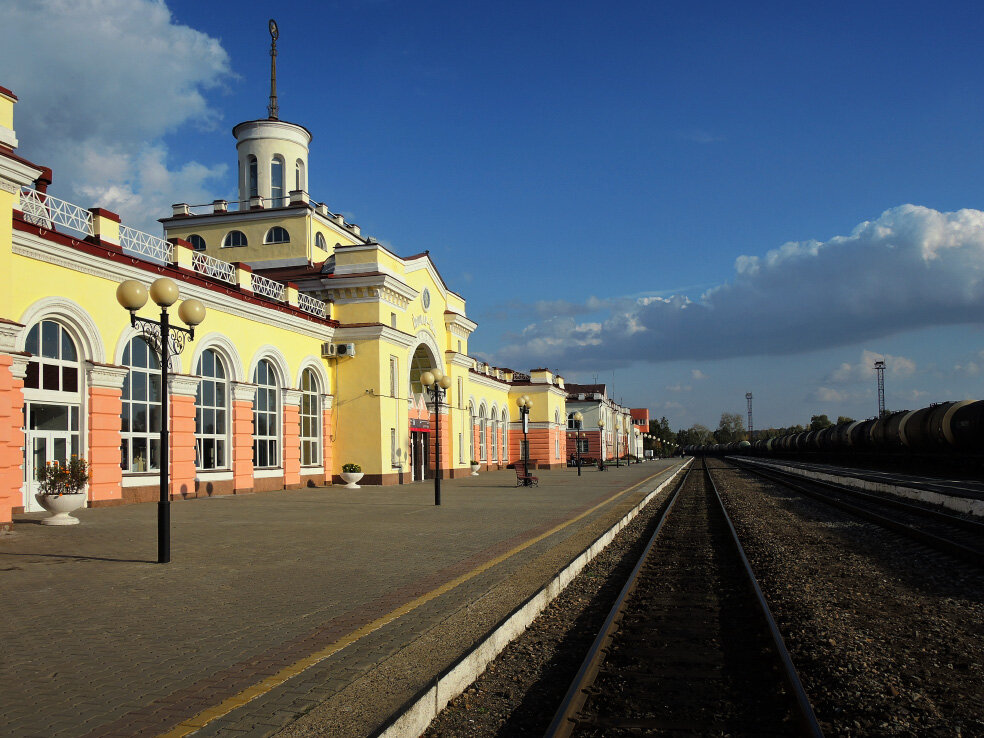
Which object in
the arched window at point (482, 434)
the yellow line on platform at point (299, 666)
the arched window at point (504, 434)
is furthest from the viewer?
the arched window at point (504, 434)

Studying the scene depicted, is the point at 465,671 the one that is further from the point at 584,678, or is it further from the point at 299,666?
the point at 299,666

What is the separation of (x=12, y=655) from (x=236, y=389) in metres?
18.5

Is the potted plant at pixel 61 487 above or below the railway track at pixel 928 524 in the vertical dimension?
above

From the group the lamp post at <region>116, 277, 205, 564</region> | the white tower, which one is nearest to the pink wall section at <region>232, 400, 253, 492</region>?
the lamp post at <region>116, 277, 205, 564</region>

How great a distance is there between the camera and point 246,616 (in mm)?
6863

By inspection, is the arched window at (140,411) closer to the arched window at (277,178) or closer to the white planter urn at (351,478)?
the white planter urn at (351,478)

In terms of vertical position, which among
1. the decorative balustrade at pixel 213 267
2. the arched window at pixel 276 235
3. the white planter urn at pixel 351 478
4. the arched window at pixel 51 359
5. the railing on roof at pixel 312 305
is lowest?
the white planter urn at pixel 351 478

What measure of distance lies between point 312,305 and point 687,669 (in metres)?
24.8

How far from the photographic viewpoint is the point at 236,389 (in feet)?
76.9

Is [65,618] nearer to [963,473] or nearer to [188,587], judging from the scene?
[188,587]

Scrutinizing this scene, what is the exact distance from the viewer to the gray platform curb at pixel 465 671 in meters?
4.30

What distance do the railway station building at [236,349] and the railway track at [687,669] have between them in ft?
Answer: 34.9

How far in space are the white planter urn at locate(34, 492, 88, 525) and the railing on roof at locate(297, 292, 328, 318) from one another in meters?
14.4

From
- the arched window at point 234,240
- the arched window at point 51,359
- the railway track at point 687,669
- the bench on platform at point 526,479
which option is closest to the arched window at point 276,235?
the arched window at point 234,240
